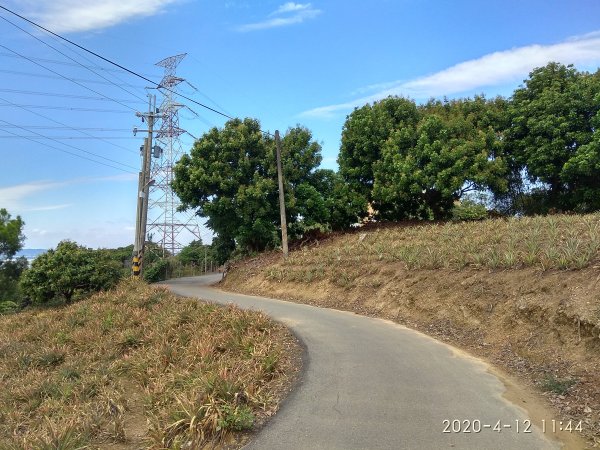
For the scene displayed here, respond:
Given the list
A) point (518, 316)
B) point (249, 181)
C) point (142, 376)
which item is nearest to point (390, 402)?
point (518, 316)

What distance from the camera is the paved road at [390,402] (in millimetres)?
5035

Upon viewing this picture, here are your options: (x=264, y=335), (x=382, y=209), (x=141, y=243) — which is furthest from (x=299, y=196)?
(x=264, y=335)

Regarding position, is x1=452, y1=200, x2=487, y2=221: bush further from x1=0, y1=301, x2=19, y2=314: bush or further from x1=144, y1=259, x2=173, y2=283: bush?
x1=0, y1=301, x2=19, y2=314: bush

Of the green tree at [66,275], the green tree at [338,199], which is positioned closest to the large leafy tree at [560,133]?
the green tree at [338,199]

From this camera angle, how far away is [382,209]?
26.5 metres

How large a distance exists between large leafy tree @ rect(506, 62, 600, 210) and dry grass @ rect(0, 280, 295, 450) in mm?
16825

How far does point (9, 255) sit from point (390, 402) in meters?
47.8

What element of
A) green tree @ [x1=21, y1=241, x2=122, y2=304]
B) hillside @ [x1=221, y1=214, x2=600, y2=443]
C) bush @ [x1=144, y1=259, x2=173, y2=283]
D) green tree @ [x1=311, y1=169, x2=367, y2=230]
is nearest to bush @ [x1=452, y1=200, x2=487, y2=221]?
hillside @ [x1=221, y1=214, x2=600, y2=443]

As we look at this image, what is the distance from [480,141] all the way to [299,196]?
9734 mm

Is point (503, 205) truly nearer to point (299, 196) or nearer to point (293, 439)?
point (299, 196)

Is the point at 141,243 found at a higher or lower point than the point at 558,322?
higher

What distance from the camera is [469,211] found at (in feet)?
73.2

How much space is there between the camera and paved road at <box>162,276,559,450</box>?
5.04 meters

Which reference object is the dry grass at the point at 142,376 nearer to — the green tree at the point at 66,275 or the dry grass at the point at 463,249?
the dry grass at the point at 463,249
